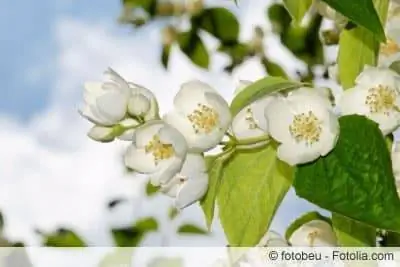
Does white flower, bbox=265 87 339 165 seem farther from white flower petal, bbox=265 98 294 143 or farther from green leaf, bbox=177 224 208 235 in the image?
green leaf, bbox=177 224 208 235

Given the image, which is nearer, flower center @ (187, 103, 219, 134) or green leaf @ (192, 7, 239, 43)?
flower center @ (187, 103, 219, 134)

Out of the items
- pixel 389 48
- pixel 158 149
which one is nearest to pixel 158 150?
pixel 158 149

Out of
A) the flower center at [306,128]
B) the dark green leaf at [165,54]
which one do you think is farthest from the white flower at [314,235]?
the dark green leaf at [165,54]

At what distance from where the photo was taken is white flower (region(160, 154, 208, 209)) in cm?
45

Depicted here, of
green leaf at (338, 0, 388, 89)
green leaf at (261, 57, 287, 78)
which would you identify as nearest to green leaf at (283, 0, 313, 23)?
green leaf at (338, 0, 388, 89)

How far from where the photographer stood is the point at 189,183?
45 centimetres

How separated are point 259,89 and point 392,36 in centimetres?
16

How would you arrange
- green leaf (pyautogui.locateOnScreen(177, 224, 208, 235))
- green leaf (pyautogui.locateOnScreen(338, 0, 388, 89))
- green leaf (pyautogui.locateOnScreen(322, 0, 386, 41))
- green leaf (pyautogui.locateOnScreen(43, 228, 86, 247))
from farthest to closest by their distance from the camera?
green leaf (pyautogui.locateOnScreen(177, 224, 208, 235)) < green leaf (pyautogui.locateOnScreen(43, 228, 86, 247)) < green leaf (pyautogui.locateOnScreen(338, 0, 388, 89)) < green leaf (pyautogui.locateOnScreen(322, 0, 386, 41))

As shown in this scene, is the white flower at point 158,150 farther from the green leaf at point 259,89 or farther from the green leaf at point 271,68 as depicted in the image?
the green leaf at point 271,68

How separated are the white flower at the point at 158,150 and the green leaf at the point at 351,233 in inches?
4.7

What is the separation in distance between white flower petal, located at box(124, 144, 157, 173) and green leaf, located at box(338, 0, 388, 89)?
0.16 meters

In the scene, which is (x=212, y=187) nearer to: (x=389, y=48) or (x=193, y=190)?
(x=193, y=190)

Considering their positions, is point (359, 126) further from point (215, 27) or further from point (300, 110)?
point (215, 27)

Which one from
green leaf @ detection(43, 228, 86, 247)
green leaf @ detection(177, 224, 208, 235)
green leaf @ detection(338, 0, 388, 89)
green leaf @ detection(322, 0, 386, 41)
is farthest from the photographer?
green leaf @ detection(177, 224, 208, 235)
